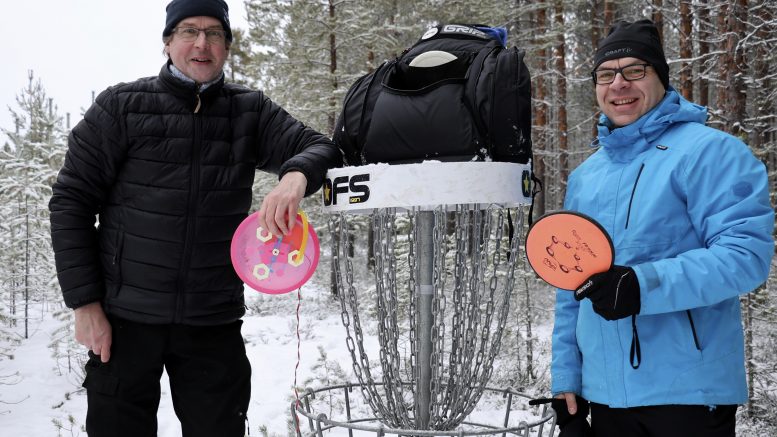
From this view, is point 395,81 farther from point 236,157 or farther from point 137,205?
point 137,205

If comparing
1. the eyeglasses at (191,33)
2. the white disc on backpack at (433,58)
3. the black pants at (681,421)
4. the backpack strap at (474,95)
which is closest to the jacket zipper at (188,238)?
the eyeglasses at (191,33)

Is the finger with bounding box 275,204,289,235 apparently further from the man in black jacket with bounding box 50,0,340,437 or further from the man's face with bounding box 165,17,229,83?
the man's face with bounding box 165,17,229,83

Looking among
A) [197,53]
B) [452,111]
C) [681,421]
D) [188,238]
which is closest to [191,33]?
[197,53]

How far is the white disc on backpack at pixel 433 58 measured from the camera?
1.76 meters

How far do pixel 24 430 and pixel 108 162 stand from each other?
4.57 m

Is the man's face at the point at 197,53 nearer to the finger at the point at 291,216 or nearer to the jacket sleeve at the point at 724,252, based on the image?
the finger at the point at 291,216

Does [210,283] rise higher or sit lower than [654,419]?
higher

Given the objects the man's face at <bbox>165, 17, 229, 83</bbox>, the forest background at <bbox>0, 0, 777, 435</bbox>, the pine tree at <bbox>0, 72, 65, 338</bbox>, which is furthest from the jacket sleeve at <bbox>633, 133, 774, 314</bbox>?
the pine tree at <bbox>0, 72, 65, 338</bbox>

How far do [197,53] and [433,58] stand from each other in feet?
2.97

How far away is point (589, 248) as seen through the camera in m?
1.46

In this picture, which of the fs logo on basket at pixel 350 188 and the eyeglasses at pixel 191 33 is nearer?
the fs logo on basket at pixel 350 188

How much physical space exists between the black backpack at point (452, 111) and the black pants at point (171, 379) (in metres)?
0.96

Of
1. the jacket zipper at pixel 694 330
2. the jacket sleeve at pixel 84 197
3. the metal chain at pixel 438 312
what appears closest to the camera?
the jacket zipper at pixel 694 330

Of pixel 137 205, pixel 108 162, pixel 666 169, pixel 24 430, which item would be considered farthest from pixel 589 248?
pixel 24 430
